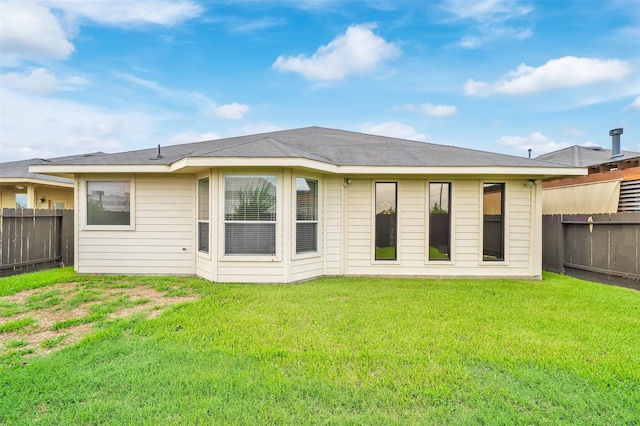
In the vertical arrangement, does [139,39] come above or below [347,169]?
above

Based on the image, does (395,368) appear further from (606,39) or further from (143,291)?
(606,39)

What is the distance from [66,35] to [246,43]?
17.5 ft

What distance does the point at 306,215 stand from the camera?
20.2 feet

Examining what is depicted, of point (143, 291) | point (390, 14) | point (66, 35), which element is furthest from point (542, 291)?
point (66, 35)

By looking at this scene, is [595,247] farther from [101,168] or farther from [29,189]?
[29,189]

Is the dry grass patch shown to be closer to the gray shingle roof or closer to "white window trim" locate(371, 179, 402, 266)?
the gray shingle roof

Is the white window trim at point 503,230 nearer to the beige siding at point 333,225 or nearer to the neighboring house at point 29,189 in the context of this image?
the beige siding at point 333,225

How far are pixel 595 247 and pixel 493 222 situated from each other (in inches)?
80.8

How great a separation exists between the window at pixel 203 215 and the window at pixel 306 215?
1.87 metres

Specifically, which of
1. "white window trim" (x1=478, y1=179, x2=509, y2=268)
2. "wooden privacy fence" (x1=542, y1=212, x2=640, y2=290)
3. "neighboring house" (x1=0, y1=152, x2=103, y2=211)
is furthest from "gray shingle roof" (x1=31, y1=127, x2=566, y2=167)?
"neighboring house" (x1=0, y1=152, x2=103, y2=211)

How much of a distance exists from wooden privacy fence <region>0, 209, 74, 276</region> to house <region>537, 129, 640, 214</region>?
12.1 metres

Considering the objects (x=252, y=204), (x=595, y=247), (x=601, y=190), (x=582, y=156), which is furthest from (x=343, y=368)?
(x=582, y=156)

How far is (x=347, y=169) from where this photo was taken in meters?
6.14

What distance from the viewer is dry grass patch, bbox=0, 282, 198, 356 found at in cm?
318
